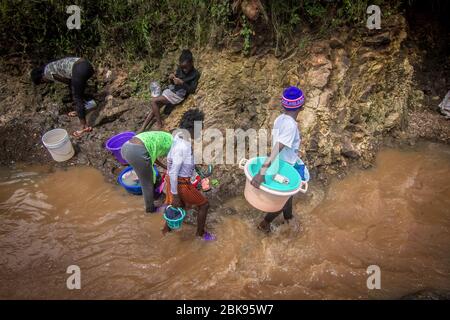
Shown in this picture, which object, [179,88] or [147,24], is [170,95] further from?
[147,24]

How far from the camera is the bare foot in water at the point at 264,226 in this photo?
12.2ft

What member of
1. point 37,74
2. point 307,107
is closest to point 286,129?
point 307,107

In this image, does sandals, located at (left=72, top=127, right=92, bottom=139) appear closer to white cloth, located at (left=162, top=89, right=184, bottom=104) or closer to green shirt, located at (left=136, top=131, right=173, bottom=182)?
white cloth, located at (left=162, top=89, right=184, bottom=104)

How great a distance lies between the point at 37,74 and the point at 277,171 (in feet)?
14.3

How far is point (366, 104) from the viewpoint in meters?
4.91

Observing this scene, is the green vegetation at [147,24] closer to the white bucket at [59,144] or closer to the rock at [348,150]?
the rock at [348,150]

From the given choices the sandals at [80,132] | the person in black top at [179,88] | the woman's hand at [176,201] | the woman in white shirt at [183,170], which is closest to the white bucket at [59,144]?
the sandals at [80,132]

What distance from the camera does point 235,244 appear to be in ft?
12.0

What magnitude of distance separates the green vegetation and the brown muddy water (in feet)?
7.66

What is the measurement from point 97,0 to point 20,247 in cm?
424

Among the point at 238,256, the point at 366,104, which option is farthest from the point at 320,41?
the point at 238,256

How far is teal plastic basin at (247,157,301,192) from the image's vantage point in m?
3.14

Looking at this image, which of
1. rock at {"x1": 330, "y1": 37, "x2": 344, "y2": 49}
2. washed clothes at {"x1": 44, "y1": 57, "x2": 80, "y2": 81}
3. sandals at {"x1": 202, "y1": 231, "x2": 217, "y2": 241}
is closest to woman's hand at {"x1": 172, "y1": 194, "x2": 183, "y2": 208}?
sandals at {"x1": 202, "y1": 231, "x2": 217, "y2": 241}

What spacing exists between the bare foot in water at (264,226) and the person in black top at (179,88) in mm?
2234
